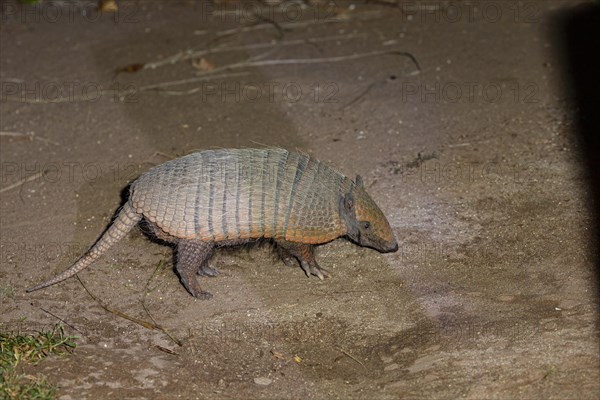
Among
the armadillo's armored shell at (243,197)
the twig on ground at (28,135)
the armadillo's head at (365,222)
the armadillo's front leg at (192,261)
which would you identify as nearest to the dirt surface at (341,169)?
the twig on ground at (28,135)

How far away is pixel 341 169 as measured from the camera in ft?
25.3

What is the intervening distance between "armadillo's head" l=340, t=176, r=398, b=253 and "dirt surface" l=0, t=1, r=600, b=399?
0.92ft

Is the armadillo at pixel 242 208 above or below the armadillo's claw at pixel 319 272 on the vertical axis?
above

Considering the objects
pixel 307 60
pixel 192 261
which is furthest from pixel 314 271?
pixel 307 60

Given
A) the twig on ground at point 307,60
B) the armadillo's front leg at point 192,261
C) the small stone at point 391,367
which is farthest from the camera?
the twig on ground at point 307,60

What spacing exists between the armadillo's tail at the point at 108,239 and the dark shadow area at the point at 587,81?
3410 millimetres

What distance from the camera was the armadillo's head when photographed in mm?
6164

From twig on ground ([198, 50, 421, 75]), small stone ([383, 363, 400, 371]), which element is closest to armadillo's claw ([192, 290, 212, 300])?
small stone ([383, 363, 400, 371])

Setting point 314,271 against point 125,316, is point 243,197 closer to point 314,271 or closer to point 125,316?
point 314,271

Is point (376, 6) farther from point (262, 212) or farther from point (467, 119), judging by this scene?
point (262, 212)

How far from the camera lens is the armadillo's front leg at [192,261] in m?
6.02

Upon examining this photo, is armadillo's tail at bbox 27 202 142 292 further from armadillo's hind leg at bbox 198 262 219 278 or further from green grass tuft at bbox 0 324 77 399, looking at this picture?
armadillo's hind leg at bbox 198 262 219 278

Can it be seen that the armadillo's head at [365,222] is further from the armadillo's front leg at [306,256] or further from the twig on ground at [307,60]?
the twig on ground at [307,60]

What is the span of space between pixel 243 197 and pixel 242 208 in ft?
0.26
